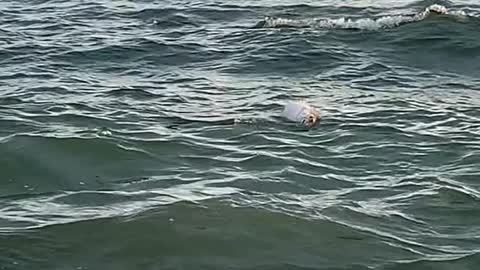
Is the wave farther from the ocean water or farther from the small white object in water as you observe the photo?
the small white object in water

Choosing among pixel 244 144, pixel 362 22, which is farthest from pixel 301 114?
pixel 362 22

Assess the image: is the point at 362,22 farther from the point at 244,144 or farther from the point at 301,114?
the point at 244,144

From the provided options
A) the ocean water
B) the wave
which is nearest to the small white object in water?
the ocean water

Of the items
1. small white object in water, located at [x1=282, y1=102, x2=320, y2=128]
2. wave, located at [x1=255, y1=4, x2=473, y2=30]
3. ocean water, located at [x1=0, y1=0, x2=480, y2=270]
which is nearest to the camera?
ocean water, located at [x1=0, y1=0, x2=480, y2=270]

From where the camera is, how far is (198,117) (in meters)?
10.2

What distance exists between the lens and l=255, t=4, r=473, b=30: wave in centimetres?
1530

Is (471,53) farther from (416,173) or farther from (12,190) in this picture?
(12,190)

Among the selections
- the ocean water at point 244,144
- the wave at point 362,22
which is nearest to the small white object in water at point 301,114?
the ocean water at point 244,144

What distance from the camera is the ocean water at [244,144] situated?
20.6 feet

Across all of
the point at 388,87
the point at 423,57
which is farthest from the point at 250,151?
the point at 423,57

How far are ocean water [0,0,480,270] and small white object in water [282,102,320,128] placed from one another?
0.47ft

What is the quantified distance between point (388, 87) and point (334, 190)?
4.23 metres

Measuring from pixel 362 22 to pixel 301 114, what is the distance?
6.05m

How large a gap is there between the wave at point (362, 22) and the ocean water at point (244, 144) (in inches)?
1.9
